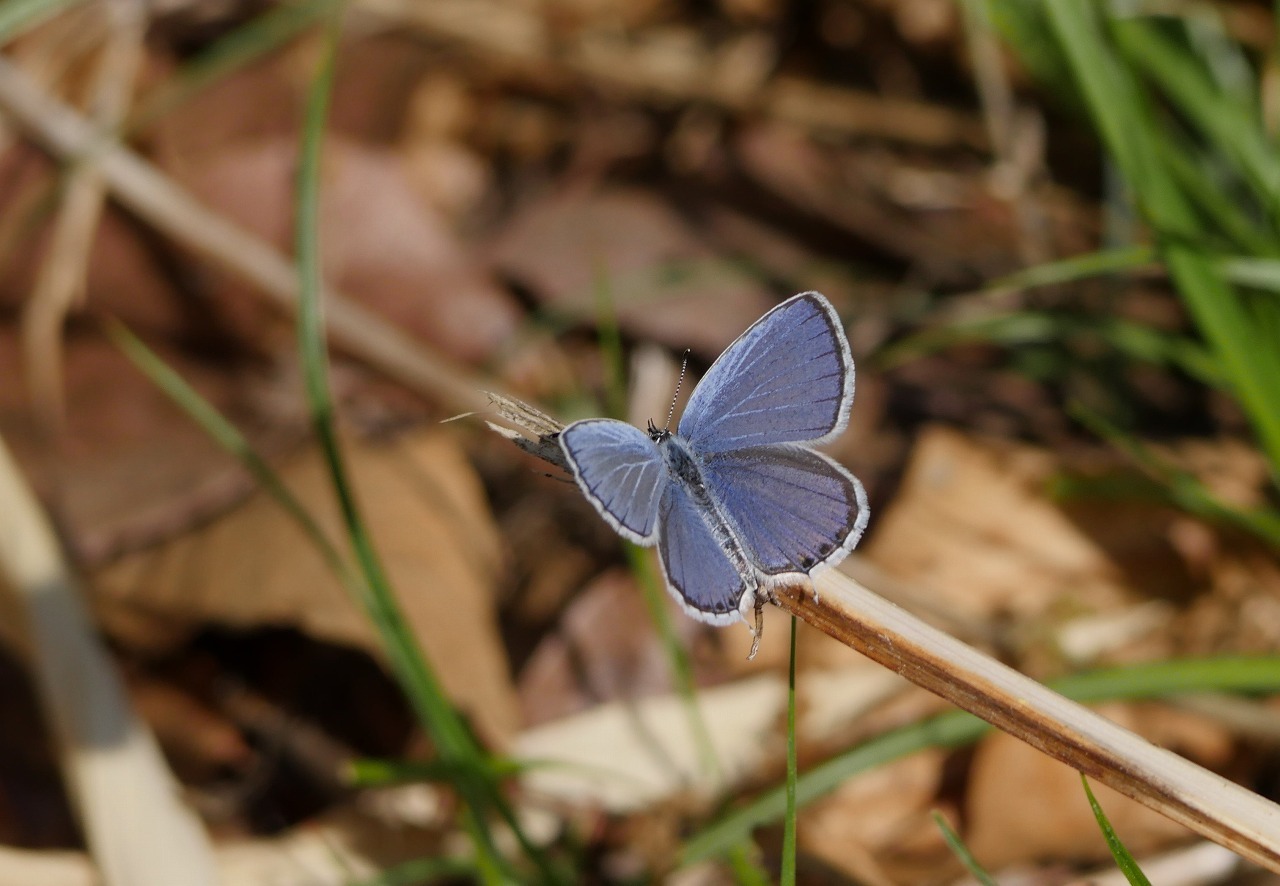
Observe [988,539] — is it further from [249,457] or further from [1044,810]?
[249,457]

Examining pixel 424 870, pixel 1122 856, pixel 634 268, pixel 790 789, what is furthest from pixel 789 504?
pixel 634 268

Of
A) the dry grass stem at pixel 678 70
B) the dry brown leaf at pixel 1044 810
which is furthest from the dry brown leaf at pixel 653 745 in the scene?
the dry grass stem at pixel 678 70

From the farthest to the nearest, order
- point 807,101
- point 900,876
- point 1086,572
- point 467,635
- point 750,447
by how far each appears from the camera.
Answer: point 807,101 → point 1086,572 → point 467,635 → point 900,876 → point 750,447

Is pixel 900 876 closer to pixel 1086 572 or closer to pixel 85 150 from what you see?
pixel 1086 572

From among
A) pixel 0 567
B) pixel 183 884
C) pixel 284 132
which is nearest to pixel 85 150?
pixel 284 132

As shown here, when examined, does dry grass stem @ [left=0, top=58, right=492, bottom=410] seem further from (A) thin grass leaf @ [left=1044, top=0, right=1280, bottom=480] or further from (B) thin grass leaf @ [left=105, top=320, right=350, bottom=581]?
(A) thin grass leaf @ [left=1044, top=0, right=1280, bottom=480]
